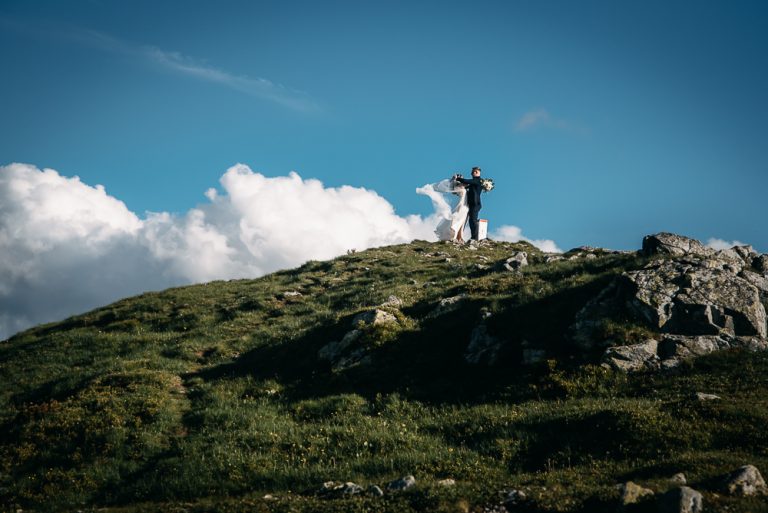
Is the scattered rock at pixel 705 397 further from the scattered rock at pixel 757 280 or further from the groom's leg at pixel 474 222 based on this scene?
the groom's leg at pixel 474 222

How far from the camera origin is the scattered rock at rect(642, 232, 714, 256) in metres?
25.0

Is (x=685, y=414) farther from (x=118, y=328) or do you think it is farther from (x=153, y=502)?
Result: (x=118, y=328)

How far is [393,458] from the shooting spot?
12.2 m

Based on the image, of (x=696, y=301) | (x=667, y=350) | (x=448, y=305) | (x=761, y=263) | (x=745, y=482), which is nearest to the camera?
(x=745, y=482)

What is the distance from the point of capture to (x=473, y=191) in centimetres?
4491

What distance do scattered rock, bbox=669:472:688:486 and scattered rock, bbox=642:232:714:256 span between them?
1733 cm

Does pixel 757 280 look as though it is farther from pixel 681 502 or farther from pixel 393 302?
pixel 681 502

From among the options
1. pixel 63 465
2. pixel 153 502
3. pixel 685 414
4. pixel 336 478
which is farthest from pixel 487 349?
pixel 63 465

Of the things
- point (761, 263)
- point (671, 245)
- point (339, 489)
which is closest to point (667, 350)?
point (761, 263)

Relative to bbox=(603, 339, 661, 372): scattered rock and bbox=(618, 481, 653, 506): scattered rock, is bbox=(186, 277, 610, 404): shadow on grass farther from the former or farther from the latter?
bbox=(618, 481, 653, 506): scattered rock

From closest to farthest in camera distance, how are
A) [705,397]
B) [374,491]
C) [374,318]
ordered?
[374,491] → [705,397] → [374,318]

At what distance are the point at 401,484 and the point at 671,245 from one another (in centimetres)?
2037

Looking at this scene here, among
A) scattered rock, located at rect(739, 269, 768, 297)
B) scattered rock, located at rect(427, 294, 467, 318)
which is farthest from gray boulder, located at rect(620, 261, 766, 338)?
scattered rock, located at rect(427, 294, 467, 318)

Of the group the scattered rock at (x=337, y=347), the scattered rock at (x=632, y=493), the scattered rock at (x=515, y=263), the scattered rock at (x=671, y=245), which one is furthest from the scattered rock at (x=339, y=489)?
the scattered rock at (x=515, y=263)
